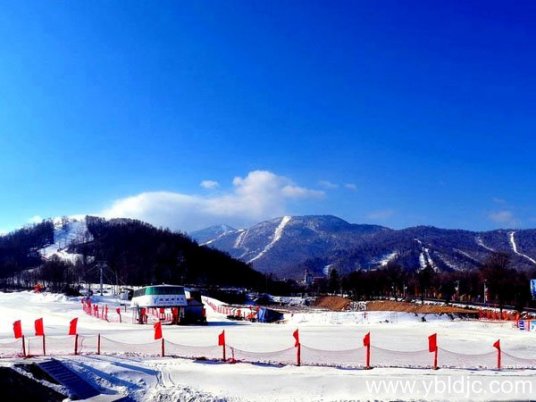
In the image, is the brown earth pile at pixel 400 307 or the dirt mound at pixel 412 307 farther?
the dirt mound at pixel 412 307

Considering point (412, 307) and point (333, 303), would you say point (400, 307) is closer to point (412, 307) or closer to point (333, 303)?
point (412, 307)

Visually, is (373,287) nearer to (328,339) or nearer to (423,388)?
(328,339)

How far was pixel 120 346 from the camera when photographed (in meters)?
30.6

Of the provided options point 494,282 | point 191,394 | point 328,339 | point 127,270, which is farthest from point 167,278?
point 191,394

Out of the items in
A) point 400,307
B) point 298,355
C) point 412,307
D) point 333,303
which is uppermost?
point 298,355

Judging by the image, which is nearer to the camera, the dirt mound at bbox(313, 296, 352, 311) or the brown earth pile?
the brown earth pile

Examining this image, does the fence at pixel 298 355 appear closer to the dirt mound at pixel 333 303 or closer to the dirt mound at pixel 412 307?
the dirt mound at pixel 412 307

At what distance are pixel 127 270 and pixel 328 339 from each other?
154m

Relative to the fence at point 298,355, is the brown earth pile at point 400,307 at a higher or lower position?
lower

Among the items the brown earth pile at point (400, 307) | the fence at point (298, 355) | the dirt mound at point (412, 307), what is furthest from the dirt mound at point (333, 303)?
the fence at point (298, 355)

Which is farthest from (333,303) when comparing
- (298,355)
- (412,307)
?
(298,355)

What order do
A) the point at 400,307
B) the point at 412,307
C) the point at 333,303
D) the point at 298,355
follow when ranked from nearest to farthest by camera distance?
1. the point at 298,355
2. the point at 412,307
3. the point at 400,307
4. the point at 333,303

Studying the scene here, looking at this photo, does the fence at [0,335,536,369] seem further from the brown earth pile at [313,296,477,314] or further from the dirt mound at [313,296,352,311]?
the dirt mound at [313,296,352,311]

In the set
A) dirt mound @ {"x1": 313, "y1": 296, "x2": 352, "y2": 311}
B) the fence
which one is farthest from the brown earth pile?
the fence
